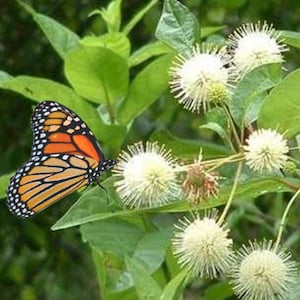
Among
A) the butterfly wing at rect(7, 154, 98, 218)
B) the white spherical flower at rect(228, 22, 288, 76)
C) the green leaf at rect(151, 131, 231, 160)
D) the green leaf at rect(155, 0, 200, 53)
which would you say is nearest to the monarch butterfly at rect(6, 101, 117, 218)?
the butterfly wing at rect(7, 154, 98, 218)

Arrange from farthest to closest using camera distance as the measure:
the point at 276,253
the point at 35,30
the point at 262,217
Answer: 1. the point at 35,30
2. the point at 262,217
3. the point at 276,253

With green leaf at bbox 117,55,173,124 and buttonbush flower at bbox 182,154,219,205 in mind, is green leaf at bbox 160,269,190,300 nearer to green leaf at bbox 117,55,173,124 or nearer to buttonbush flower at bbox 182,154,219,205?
buttonbush flower at bbox 182,154,219,205

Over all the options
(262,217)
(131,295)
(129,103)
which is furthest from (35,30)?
(131,295)

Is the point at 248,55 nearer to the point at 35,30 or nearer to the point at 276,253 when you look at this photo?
the point at 276,253

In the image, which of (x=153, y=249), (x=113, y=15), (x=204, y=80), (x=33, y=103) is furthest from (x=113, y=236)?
(x=33, y=103)

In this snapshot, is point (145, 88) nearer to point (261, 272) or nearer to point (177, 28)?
point (177, 28)

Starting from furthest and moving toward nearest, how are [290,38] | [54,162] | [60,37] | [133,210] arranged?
[60,37], [54,162], [290,38], [133,210]

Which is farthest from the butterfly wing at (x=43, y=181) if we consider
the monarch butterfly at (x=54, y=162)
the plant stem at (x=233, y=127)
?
the plant stem at (x=233, y=127)
